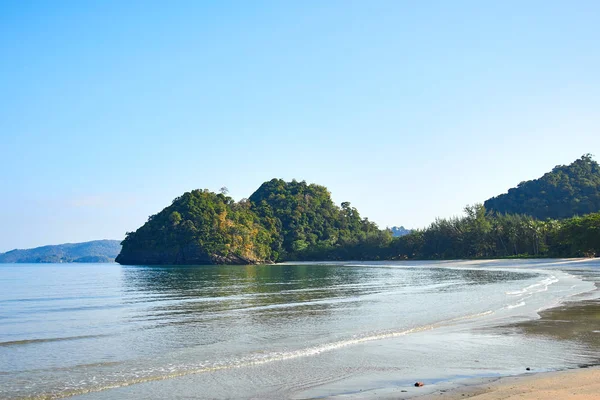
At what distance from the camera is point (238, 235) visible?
423ft

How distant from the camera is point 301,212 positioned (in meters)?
160

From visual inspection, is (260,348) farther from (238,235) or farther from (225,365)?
(238,235)

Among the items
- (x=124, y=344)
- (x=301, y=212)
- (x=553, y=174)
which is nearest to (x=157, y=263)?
(x=301, y=212)

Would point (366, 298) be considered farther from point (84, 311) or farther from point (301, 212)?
point (301, 212)

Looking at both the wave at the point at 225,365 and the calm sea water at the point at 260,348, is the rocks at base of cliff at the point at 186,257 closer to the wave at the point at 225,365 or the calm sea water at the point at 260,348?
the calm sea water at the point at 260,348

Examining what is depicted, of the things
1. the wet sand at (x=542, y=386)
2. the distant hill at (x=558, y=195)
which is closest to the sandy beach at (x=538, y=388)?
the wet sand at (x=542, y=386)

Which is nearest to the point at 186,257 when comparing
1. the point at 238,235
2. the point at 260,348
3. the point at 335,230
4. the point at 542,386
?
the point at 238,235

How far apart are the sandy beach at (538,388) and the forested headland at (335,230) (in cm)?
7826

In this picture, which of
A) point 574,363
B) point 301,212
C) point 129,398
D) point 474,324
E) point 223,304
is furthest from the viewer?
point 301,212

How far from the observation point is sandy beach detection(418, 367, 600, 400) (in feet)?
23.4

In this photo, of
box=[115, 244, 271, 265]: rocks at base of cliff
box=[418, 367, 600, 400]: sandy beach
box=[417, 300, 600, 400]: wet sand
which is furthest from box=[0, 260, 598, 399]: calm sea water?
box=[115, 244, 271, 265]: rocks at base of cliff

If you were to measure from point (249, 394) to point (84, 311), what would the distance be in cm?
1612

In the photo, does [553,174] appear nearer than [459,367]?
No

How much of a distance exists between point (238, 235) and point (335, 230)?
36970mm
